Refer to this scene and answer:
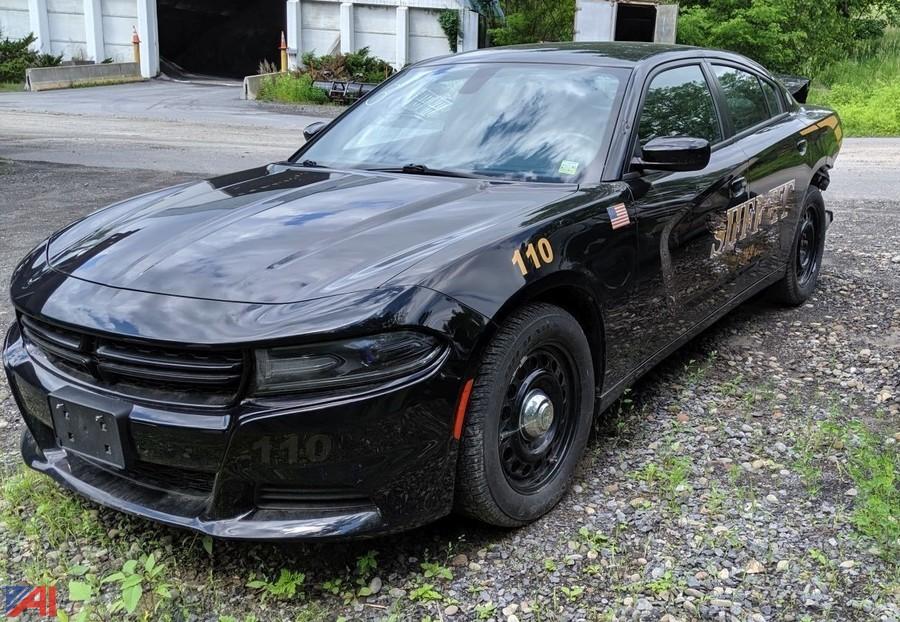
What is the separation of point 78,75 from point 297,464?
25.4 m

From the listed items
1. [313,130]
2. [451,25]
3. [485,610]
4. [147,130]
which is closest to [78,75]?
[451,25]

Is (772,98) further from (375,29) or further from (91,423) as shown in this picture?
(375,29)

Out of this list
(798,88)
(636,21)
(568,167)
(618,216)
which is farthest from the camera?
(636,21)

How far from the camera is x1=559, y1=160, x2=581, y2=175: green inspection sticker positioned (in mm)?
3289

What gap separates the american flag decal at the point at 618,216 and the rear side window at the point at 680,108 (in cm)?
45

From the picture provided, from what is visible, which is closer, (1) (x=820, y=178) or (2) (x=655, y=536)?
(2) (x=655, y=536)

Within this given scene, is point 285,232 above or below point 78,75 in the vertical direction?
above

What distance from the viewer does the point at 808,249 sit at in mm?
5445

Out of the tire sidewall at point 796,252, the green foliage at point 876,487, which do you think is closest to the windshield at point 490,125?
the green foliage at point 876,487

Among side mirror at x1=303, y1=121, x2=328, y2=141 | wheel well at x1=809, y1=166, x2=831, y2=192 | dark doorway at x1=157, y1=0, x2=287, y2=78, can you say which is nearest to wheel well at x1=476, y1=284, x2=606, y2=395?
side mirror at x1=303, y1=121, x2=328, y2=141

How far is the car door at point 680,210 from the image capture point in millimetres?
3377

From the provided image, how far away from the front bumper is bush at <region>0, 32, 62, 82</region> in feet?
85.6

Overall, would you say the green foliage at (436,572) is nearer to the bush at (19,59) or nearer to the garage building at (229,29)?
the garage building at (229,29)

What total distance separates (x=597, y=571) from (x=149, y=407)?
1441mm
